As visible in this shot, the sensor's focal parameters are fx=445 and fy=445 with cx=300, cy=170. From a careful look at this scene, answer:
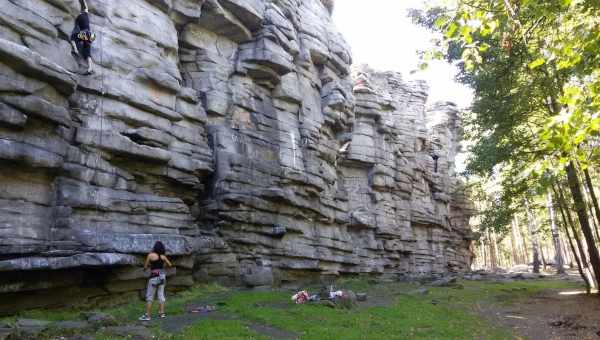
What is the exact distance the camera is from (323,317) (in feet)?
51.5

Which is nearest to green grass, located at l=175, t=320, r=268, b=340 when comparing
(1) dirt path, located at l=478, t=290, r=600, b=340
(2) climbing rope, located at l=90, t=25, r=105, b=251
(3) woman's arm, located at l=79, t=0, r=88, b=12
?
(2) climbing rope, located at l=90, t=25, r=105, b=251

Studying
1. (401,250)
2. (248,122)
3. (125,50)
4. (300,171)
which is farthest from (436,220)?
(125,50)

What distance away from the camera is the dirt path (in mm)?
16188

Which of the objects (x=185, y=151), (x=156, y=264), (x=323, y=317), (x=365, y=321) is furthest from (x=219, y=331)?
(x=185, y=151)

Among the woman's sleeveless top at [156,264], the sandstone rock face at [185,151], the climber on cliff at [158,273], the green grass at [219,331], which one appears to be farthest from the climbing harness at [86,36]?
the green grass at [219,331]

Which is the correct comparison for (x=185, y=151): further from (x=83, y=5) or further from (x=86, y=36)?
(x=83, y=5)

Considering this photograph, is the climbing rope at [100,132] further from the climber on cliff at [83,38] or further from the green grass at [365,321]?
the green grass at [365,321]

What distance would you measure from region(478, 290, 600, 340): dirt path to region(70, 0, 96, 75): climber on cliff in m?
19.5

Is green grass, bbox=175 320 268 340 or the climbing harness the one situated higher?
the climbing harness

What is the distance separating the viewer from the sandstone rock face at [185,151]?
1492 centimetres

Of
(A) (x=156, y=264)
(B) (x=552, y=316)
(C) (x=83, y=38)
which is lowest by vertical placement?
(B) (x=552, y=316)

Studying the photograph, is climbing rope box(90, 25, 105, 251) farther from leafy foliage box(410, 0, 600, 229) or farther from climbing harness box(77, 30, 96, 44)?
leafy foliage box(410, 0, 600, 229)

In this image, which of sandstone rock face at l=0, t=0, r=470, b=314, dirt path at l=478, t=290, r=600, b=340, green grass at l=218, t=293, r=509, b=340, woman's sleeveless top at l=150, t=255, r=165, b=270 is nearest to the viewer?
green grass at l=218, t=293, r=509, b=340

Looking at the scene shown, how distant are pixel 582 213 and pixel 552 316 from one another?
6.02 meters
